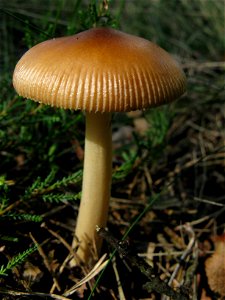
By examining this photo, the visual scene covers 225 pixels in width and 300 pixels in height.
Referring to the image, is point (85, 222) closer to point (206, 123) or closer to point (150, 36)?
point (206, 123)

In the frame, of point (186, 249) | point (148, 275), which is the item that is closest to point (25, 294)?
point (148, 275)

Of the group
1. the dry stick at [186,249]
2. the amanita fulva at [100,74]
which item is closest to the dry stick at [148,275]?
the dry stick at [186,249]

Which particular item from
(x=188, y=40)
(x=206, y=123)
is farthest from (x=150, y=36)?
(x=206, y=123)

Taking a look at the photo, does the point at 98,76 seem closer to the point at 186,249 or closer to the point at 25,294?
the point at 25,294

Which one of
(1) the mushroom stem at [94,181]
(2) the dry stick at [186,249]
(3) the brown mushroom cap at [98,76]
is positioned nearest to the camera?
(3) the brown mushroom cap at [98,76]

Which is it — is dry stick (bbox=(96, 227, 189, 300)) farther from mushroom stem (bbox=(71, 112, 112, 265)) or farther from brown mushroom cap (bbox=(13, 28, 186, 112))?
brown mushroom cap (bbox=(13, 28, 186, 112))

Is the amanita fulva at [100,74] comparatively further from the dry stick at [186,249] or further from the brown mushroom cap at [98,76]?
the dry stick at [186,249]

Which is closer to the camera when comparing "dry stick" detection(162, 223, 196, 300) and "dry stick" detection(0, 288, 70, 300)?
"dry stick" detection(0, 288, 70, 300)

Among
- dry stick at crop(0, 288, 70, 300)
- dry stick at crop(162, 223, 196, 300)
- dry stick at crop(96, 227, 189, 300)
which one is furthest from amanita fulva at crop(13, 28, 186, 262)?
dry stick at crop(162, 223, 196, 300)
